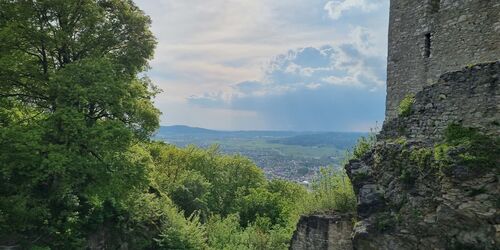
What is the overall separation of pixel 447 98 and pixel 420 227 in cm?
343

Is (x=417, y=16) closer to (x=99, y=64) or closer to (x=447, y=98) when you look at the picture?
(x=447, y=98)

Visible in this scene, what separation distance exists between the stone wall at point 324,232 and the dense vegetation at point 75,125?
2.91 feet

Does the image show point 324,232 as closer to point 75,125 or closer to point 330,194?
point 330,194

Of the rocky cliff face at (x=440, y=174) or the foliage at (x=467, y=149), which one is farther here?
the foliage at (x=467, y=149)

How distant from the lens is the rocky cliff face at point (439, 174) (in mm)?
9977

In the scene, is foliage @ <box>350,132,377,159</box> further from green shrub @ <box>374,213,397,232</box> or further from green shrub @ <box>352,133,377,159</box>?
green shrub @ <box>374,213,397,232</box>

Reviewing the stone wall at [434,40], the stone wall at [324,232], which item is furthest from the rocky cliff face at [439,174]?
the stone wall at [434,40]

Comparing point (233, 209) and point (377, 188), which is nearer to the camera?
point (377, 188)

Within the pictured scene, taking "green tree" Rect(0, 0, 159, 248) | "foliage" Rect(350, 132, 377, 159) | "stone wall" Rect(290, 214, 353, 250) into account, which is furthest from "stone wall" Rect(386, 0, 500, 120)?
"green tree" Rect(0, 0, 159, 248)

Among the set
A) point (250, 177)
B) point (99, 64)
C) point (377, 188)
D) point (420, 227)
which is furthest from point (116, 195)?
point (250, 177)

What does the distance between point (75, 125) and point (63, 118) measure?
464 millimetres

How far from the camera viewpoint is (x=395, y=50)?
16.5m

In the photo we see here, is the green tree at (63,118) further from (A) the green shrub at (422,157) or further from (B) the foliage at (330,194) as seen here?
(A) the green shrub at (422,157)

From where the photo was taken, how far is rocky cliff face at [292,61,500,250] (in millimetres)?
9977
